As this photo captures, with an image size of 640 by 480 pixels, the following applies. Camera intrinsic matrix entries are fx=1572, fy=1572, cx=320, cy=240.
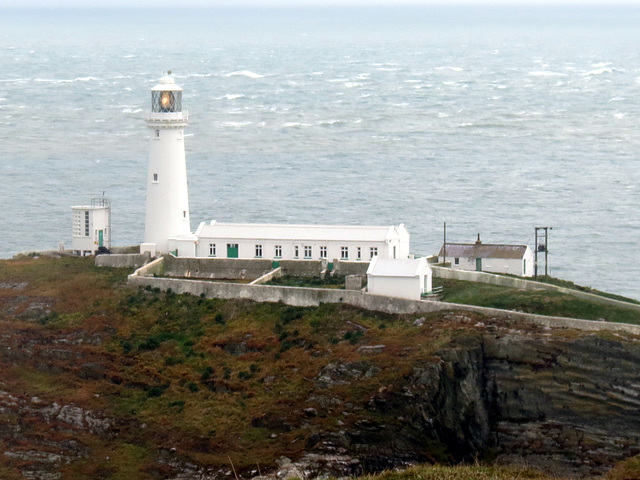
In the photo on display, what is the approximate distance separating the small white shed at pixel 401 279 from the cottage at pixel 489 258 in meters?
6.97

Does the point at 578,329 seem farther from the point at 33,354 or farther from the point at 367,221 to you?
the point at 367,221

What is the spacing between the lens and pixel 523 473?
38156 mm

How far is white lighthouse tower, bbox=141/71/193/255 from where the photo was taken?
6794 centimetres

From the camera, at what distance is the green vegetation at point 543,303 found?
58.4 m

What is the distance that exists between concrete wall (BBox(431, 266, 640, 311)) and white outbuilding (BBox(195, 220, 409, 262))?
245 cm

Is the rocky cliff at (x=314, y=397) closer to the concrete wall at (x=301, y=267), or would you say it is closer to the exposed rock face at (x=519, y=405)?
the exposed rock face at (x=519, y=405)

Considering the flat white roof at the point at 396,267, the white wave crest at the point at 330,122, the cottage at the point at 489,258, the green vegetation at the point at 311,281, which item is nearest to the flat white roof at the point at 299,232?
the green vegetation at the point at 311,281

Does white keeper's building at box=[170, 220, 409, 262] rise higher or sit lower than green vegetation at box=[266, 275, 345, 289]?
higher

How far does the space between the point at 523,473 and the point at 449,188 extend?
3009 inches

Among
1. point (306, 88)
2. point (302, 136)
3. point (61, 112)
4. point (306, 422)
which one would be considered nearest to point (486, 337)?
point (306, 422)

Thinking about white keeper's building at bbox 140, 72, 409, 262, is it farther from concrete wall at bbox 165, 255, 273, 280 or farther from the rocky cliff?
the rocky cliff

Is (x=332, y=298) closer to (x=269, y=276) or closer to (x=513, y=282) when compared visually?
(x=269, y=276)

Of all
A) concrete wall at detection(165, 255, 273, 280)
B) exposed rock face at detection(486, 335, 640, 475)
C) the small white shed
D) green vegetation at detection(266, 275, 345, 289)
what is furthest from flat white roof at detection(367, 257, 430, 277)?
concrete wall at detection(165, 255, 273, 280)

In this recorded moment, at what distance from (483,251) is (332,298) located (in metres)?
9.98
